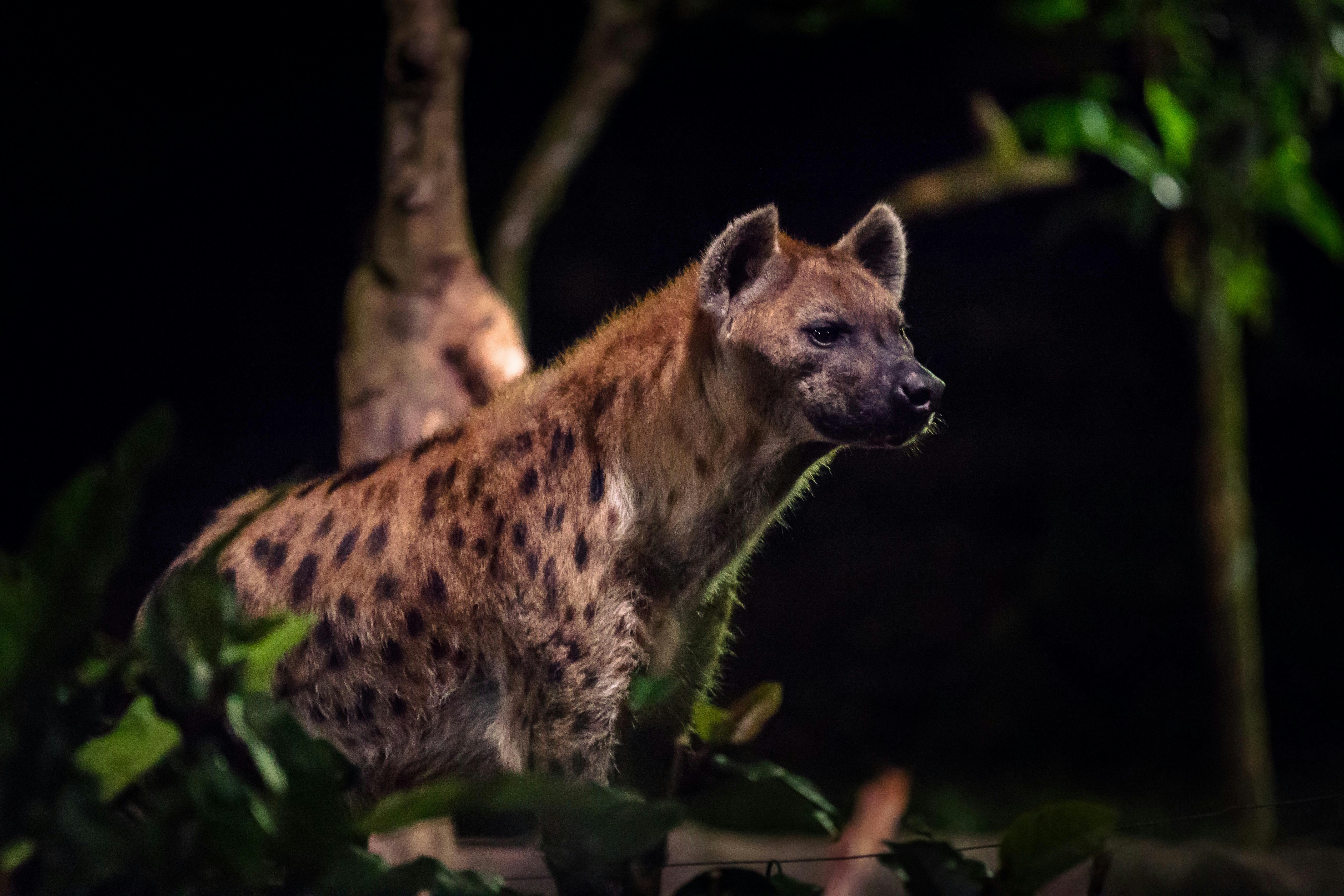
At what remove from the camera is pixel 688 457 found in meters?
1.57

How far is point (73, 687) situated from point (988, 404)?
13.1 ft

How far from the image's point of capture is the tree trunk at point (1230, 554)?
11.5ft

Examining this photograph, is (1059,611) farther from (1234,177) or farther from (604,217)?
(604,217)

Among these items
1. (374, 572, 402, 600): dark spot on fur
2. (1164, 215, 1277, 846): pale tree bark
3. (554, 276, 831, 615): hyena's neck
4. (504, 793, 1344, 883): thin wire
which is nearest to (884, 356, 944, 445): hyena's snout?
A: (554, 276, 831, 615): hyena's neck

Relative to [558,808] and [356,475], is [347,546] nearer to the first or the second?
[356,475]

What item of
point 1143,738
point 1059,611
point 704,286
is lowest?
point 1143,738

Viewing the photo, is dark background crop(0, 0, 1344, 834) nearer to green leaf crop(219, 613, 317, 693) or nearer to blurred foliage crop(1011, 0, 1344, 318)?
blurred foliage crop(1011, 0, 1344, 318)

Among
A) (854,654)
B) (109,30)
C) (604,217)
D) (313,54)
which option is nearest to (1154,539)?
(854,654)

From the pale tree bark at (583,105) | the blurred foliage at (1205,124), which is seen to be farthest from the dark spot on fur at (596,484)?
the blurred foliage at (1205,124)

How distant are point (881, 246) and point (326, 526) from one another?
0.85 meters

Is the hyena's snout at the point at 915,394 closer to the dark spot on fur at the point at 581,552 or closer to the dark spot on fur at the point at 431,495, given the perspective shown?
the dark spot on fur at the point at 581,552

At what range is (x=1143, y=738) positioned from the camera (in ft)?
15.5

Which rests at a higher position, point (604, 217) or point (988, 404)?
point (604, 217)

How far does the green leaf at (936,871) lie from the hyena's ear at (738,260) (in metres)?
0.75
